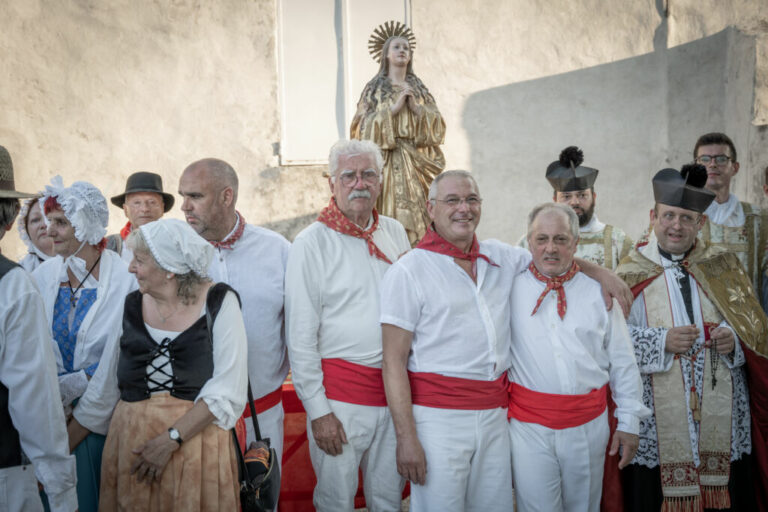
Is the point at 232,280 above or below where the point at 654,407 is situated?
above

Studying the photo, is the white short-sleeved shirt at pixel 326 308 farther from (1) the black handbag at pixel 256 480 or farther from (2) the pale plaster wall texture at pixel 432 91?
(2) the pale plaster wall texture at pixel 432 91

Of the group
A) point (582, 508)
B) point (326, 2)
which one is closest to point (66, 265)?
point (582, 508)

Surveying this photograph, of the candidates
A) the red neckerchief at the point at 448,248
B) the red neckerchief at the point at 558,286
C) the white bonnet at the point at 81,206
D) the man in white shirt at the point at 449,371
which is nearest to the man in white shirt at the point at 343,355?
the man in white shirt at the point at 449,371

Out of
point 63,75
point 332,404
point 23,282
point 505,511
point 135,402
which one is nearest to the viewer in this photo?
point 23,282

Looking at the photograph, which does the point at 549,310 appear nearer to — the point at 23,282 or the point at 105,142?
the point at 23,282

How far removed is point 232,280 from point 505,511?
1.73 m

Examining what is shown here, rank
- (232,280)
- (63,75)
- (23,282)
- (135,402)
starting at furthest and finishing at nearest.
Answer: (63,75), (232,280), (135,402), (23,282)

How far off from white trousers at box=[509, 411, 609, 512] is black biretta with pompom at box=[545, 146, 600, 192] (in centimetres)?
179

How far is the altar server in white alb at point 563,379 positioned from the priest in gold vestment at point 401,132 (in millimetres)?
2115

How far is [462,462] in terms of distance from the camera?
2564 millimetres

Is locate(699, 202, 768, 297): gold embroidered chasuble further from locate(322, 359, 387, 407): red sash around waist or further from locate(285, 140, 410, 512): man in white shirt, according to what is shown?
locate(322, 359, 387, 407): red sash around waist

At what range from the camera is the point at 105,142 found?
791 cm

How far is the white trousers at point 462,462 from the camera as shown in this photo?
8.37ft

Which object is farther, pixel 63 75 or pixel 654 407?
pixel 63 75
